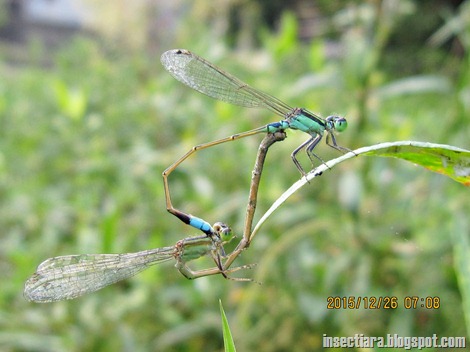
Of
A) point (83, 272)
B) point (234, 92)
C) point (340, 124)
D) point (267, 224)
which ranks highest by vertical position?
point (267, 224)

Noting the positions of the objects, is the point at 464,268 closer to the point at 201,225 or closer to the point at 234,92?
the point at 201,225

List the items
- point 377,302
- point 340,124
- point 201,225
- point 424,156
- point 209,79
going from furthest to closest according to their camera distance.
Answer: point 377,302, point 209,79, point 340,124, point 201,225, point 424,156

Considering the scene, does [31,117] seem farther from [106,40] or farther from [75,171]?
[106,40]

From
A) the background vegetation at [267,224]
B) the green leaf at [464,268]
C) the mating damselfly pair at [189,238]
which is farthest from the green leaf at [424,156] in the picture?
the background vegetation at [267,224]

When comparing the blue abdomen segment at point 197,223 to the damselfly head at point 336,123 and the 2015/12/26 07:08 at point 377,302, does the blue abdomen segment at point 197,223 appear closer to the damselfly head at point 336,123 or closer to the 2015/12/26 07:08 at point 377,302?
the damselfly head at point 336,123

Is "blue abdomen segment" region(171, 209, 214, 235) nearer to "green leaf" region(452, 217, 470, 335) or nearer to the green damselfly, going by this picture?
the green damselfly

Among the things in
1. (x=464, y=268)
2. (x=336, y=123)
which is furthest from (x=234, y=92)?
(x=464, y=268)
